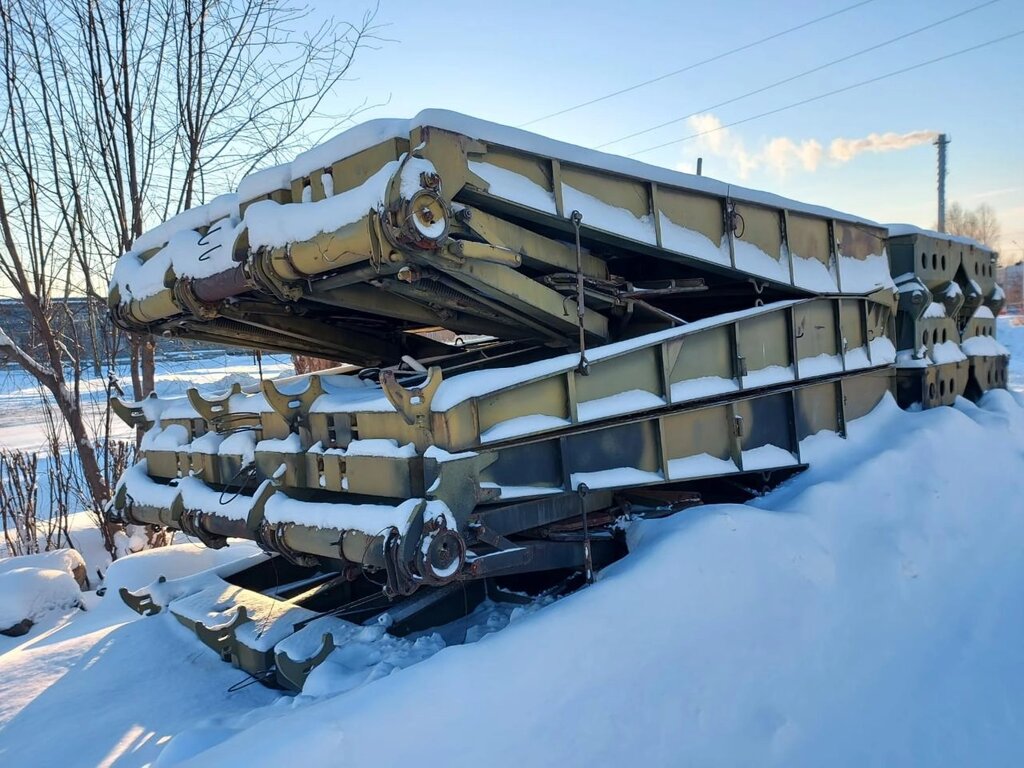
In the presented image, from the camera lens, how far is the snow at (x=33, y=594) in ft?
19.2

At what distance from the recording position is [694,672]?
3.50 meters

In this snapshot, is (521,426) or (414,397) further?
(521,426)

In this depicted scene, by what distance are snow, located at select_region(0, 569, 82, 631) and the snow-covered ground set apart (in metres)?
0.85

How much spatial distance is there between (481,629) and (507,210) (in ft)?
7.51

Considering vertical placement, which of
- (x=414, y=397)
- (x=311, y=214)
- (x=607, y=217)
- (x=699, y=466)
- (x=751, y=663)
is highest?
(x=311, y=214)

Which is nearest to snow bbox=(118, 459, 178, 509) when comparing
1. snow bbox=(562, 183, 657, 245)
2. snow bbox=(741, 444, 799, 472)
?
snow bbox=(562, 183, 657, 245)

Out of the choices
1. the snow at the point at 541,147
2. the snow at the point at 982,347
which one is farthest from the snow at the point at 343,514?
the snow at the point at 982,347

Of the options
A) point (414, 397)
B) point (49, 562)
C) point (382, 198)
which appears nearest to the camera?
point (382, 198)

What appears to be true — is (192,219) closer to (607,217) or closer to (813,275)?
(607,217)

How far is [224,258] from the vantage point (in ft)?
14.2

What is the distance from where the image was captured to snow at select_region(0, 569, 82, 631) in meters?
5.84

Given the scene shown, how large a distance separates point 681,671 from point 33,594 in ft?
17.5

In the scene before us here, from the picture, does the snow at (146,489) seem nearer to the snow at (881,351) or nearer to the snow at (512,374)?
the snow at (512,374)

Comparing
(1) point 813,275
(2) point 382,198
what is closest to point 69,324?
(2) point 382,198
